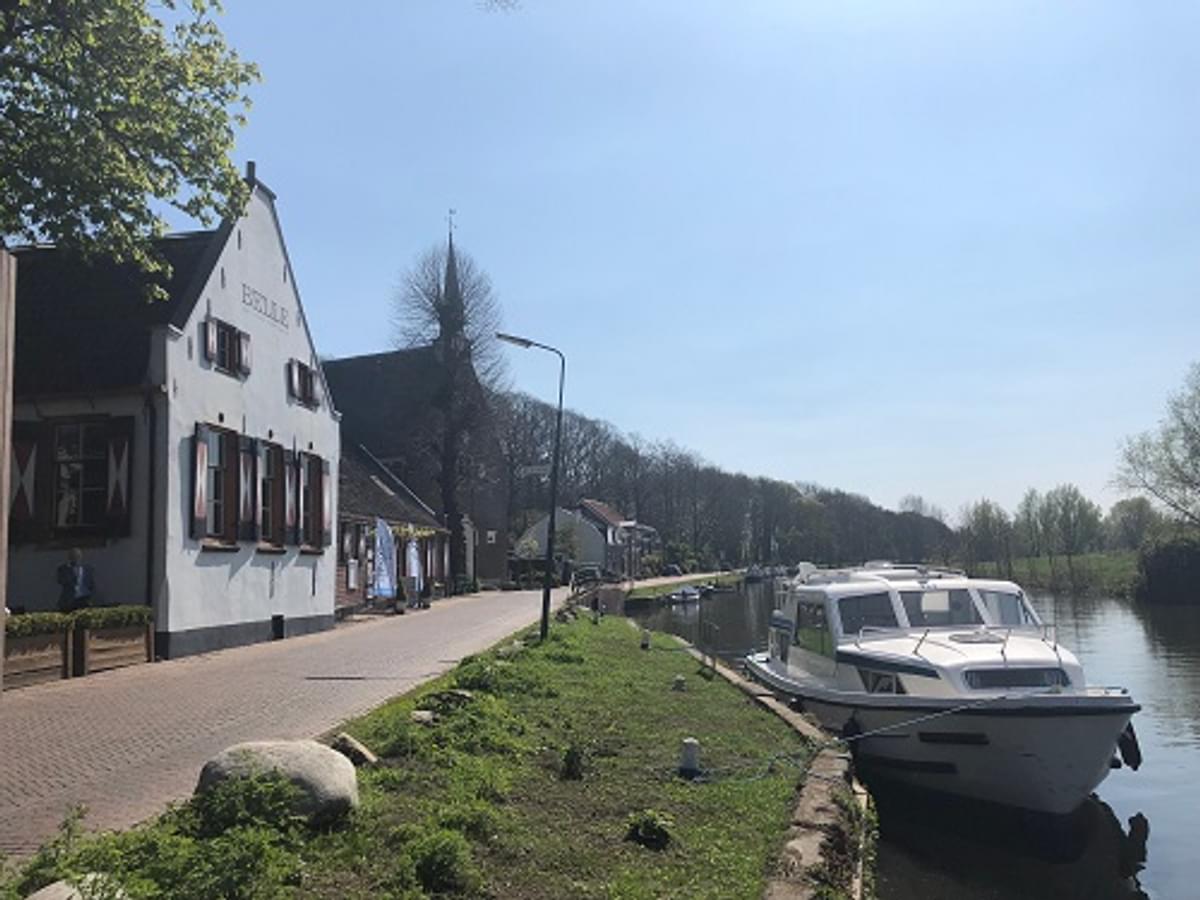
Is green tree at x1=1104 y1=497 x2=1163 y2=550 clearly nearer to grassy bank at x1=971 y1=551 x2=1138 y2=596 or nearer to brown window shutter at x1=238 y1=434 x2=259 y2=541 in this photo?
grassy bank at x1=971 y1=551 x2=1138 y2=596

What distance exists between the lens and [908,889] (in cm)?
1009

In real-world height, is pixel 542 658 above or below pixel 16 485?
below

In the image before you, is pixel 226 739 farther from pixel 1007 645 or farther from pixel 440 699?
pixel 1007 645

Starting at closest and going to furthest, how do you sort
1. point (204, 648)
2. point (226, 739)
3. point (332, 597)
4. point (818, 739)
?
point (226, 739) < point (818, 739) < point (204, 648) < point (332, 597)

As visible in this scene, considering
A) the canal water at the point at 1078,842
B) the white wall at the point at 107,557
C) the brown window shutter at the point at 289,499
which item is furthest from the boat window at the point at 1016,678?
Answer: the brown window shutter at the point at 289,499

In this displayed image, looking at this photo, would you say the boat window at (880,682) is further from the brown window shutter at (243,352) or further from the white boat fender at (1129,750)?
the brown window shutter at (243,352)

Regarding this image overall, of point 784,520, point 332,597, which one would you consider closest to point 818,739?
point 332,597

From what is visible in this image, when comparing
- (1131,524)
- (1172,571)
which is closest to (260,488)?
(1172,571)

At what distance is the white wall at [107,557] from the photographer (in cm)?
1845

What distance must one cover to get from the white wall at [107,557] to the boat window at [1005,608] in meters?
13.6

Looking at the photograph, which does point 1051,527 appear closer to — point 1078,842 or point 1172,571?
point 1172,571

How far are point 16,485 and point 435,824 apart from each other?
49.6 ft

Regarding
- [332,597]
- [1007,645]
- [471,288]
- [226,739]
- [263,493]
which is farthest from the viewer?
[471,288]

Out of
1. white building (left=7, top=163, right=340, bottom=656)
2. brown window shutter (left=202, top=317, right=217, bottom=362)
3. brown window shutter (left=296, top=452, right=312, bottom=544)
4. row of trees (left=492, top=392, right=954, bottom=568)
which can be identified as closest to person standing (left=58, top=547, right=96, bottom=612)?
white building (left=7, top=163, right=340, bottom=656)
